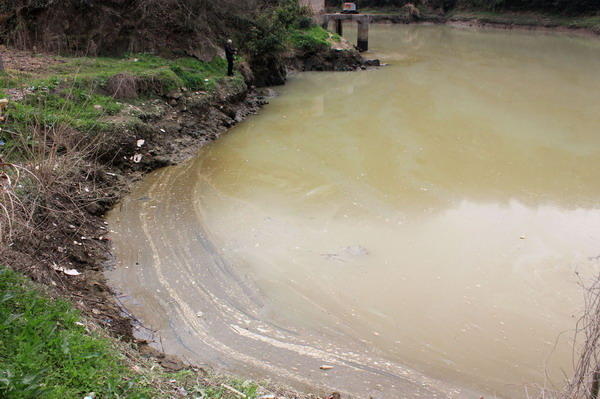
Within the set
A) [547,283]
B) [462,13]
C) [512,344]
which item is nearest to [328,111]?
[547,283]

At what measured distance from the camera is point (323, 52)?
18328mm

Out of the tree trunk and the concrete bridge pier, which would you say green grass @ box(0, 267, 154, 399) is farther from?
the concrete bridge pier

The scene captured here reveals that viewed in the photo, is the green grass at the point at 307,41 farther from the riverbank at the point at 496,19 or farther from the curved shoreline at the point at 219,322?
the riverbank at the point at 496,19

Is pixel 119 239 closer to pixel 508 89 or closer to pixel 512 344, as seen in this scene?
pixel 512 344

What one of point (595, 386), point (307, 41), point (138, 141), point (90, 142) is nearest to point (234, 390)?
point (595, 386)

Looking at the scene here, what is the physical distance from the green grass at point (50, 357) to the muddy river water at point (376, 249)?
1.24m

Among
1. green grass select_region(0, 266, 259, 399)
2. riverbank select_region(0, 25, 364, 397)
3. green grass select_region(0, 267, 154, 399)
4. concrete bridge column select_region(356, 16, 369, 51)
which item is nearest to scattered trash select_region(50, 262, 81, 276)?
riverbank select_region(0, 25, 364, 397)

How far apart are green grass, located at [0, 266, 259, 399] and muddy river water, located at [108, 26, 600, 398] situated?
0.89 metres

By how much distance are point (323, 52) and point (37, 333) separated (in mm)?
16516

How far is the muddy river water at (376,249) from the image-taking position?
4.69m

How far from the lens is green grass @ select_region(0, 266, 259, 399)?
2.95 m

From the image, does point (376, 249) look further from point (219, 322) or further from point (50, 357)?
point (50, 357)

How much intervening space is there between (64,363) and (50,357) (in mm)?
106

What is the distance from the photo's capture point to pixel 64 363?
10.5 feet
